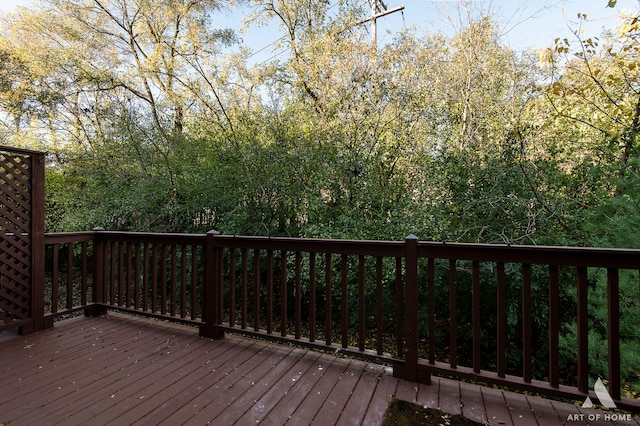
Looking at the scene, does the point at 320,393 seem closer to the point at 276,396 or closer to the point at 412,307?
the point at 276,396

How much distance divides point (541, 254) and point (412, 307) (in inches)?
33.0

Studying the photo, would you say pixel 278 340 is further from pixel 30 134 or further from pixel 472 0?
pixel 30 134

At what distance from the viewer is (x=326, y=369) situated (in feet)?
7.42

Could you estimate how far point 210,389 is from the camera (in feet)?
6.46

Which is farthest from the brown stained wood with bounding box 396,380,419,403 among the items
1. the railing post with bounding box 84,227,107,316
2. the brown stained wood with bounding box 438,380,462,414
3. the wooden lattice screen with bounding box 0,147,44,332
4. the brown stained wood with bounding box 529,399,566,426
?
the wooden lattice screen with bounding box 0,147,44,332

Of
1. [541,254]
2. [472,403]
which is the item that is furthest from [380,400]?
[541,254]

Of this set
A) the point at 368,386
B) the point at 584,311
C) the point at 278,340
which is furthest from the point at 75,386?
the point at 584,311

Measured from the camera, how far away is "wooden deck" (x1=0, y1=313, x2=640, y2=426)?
169cm

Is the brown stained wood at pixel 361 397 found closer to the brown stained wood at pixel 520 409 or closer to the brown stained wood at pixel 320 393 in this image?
the brown stained wood at pixel 320 393

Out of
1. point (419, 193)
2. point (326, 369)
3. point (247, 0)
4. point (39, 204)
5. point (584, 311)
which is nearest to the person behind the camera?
→ point (584, 311)

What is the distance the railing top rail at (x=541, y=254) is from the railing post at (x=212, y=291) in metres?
1.82

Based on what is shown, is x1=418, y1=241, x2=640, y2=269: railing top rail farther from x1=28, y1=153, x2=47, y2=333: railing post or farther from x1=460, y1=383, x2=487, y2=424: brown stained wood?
x1=28, y1=153, x2=47, y2=333: railing post

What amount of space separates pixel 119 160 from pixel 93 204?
925 millimetres

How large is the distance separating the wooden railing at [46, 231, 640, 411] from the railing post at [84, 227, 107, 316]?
0.01 meters
